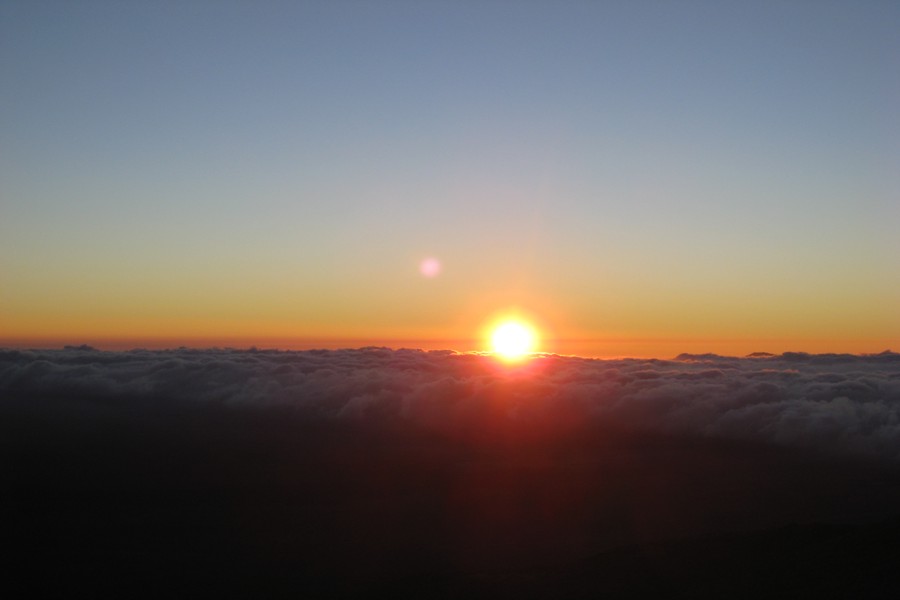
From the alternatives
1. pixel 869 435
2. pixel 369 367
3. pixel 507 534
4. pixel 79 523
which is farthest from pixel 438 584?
pixel 369 367

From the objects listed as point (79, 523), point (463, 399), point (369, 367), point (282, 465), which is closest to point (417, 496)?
point (282, 465)

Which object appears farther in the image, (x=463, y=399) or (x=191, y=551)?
(x=463, y=399)

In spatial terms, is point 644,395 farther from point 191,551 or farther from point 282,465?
point 191,551

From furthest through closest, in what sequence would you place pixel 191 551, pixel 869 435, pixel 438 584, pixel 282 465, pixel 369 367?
1. pixel 369 367
2. pixel 282 465
3. pixel 869 435
4. pixel 191 551
5. pixel 438 584

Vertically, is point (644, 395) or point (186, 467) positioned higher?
point (644, 395)

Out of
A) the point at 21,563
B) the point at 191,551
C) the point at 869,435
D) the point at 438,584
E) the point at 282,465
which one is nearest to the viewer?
the point at 438,584

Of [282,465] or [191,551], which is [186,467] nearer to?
[282,465]
